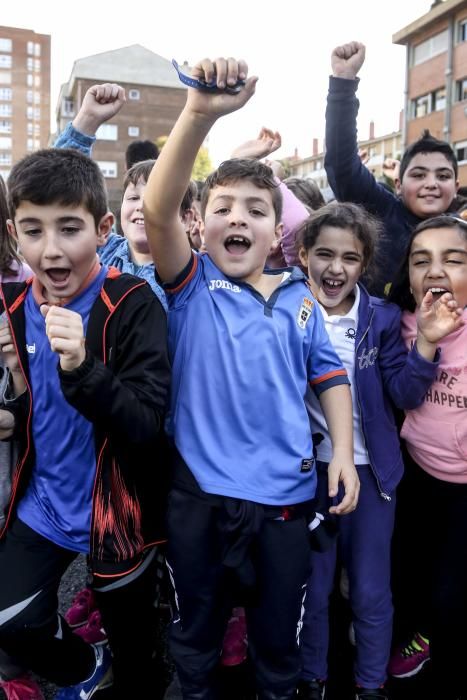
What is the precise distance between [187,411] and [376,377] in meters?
0.78

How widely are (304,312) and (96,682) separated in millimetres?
1508

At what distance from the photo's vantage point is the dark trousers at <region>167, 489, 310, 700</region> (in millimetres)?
1815

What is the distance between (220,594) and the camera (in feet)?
6.12

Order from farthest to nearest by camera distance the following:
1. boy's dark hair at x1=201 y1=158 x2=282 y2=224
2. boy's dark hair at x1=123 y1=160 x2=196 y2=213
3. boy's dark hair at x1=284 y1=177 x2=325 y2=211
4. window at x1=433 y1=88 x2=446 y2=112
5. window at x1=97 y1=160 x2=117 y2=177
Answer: window at x1=97 y1=160 x2=117 y2=177
window at x1=433 y1=88 x2=446 y2=112
boy's dark hair at x1=284 y1=177 x2=325 y2=211
boy's dark hair at x1=123 y1=160 x2=196 y2=213
boy's dark hair at x1=201 y1=158 x2=282 y2=224

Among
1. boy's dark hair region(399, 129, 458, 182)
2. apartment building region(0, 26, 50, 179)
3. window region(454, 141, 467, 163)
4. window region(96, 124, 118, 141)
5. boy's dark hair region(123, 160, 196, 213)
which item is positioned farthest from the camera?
apartment building region(0, 26, 50, 179)

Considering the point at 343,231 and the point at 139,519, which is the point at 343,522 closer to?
the point at 139,519

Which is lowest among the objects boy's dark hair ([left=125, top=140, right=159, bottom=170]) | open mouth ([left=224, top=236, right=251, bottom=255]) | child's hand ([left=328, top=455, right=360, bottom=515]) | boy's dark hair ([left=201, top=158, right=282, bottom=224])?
child's hand ([left=328, top=455, right=360, bottom=515])

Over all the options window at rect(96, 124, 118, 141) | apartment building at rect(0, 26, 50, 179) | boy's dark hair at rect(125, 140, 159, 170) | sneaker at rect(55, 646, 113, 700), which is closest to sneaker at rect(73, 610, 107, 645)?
sneaker at rect(55, 646, 113, 700)

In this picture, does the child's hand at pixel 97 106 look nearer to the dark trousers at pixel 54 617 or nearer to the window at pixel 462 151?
the dark trousers at pixel 54 617

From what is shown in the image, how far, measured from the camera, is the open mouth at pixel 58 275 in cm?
179

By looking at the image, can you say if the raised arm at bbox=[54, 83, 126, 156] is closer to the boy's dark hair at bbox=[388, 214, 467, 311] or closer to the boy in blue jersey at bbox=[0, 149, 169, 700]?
the boy in blue jersey at bbox=[0, 149, 169, 700]

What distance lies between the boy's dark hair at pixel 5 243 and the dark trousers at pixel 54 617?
99 cm

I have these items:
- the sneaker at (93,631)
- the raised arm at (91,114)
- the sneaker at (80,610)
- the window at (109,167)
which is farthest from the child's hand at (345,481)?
the window at (109,167)

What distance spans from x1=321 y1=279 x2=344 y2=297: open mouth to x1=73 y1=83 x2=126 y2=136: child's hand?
120 cm
